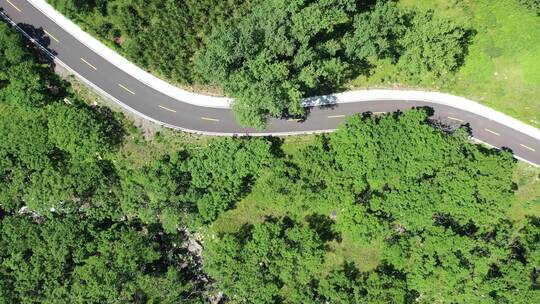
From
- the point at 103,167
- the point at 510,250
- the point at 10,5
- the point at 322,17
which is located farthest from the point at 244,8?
the point at 510,250

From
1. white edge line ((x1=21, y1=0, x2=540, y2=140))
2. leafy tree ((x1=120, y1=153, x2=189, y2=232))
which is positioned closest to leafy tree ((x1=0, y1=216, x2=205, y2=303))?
leafy tree ((x1=120, y1=153, x2=189, y2=232))

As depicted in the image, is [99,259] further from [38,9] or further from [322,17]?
[322,17]

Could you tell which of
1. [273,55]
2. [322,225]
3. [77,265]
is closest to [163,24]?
[273,55]

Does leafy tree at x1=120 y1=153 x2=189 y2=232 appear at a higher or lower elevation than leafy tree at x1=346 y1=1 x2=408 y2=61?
lower

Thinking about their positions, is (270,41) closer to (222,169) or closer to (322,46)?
(322,46)

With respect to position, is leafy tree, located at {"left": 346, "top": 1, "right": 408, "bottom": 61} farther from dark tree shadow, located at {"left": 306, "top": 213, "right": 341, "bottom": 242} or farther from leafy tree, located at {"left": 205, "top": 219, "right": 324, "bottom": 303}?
leafy tree, located at {"left": 205, "top": 219, "right": 324, "bottom": 303}

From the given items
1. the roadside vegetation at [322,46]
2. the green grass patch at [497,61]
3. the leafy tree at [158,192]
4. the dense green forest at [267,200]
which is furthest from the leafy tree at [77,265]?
the green grass patch at [497,61]

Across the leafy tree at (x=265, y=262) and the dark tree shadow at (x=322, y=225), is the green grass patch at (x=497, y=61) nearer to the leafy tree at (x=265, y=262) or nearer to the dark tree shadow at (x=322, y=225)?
the dark tree shadow at (x=322, y=225)
